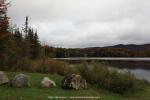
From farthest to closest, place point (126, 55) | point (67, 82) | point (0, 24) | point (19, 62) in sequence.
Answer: point (126, 55), point (19, 62), point (0, 24), point (67, 82)

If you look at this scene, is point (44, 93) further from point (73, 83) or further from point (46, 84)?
point (73, 83)

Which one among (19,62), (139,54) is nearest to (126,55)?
(139,54)

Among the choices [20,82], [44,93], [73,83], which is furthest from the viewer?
[73,83]

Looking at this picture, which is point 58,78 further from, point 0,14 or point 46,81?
point 0,14

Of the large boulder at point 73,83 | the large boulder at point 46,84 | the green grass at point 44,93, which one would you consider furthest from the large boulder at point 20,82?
the large boulder at point 73,83

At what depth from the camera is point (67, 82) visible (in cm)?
1786

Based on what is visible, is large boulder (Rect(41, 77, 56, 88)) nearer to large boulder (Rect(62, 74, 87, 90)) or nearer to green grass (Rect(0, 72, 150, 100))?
green grass (Rect(0, 72, 150, 100))

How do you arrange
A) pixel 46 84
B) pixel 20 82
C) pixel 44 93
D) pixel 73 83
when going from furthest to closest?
1. pixel 73 83
2. pixel 46 84
3. pixel 20 82
4. pixel 44 93

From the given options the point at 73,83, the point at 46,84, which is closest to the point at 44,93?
the point at 46,84

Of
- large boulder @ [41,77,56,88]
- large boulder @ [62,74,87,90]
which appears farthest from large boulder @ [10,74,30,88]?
large boulder @ [62,74,87,90]

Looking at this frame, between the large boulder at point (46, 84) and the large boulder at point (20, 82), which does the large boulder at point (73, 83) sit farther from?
the large boulder at point (20, 82)

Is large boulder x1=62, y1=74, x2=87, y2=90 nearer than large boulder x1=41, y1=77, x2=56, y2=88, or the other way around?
large boulder x1=41, y1=77, x2=56, y2=88

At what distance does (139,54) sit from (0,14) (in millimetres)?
116666

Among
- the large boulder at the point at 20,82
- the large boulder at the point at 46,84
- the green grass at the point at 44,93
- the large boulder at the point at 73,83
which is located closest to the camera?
the green grass at the point at 44,93
